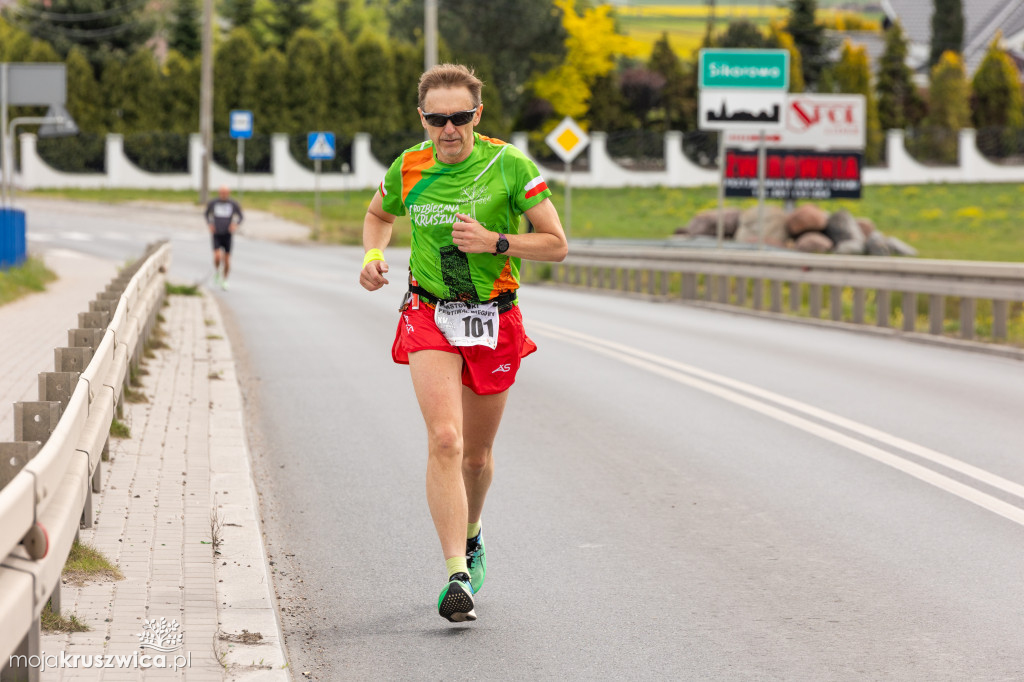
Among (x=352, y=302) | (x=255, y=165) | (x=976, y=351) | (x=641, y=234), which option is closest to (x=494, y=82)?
(x=255, y=165)

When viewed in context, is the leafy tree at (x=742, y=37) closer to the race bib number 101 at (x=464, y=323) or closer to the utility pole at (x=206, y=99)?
the utility pole at (x=206, y=99)

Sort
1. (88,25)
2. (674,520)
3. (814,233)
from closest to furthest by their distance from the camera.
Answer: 1. (674,520)
2. (814,233)
3. (88,25)

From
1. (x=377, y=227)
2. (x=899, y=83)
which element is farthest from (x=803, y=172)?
(x=899, y=83)

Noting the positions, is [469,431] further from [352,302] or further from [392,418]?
[352,302]

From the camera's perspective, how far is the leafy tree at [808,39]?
288 ft

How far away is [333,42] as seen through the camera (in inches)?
2557

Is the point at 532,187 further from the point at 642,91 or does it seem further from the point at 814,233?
the point at 642,91

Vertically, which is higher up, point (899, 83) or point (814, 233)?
point (899, 83)


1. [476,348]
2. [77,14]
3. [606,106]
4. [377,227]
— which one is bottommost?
[476,348]

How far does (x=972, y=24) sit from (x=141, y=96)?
233 feet

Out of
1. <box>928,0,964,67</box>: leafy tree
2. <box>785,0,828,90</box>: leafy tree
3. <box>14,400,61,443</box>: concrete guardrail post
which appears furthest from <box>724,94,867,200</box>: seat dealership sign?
<box>928,0,964,67</box>: leafy tree

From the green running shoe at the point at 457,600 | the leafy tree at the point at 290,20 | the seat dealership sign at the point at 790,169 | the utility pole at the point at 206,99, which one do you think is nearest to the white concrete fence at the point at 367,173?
the utility pole at the point at 206,99

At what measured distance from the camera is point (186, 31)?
75.7 metres

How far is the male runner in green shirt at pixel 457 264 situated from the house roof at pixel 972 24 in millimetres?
102490
